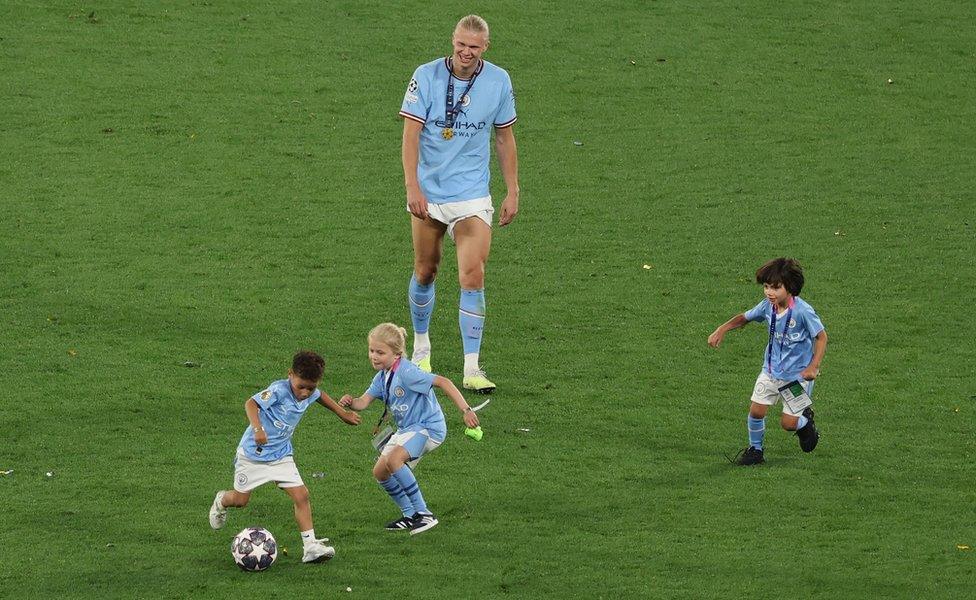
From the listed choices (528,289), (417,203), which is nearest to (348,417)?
(417,203)

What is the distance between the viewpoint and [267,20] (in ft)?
53.6

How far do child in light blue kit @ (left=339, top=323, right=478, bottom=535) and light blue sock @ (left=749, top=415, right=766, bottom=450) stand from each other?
75.8 inches

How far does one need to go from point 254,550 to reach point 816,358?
3288mm

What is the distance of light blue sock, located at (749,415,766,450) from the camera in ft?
27.3

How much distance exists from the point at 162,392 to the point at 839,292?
16.9 ft

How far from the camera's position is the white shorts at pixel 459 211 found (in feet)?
29.9

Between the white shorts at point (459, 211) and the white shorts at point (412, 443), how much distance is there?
2069mm

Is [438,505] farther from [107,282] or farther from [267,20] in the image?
[267,20]

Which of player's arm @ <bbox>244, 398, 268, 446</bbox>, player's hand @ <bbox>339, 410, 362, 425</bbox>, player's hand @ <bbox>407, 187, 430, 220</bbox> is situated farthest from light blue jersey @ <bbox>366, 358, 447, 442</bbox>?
player's hand @ <bbox>407, 187, 430, 220</bbox>

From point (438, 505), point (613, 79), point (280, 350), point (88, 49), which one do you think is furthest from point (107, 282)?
point (613, 79)

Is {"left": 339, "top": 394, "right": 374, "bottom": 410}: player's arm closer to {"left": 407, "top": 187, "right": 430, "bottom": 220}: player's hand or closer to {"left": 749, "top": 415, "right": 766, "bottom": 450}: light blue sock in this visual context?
{"left": 407, "top": 187, "right": 430, "bottom": 220}: player's hand

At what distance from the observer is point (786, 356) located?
8.34 metres

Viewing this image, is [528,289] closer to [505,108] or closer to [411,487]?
[505,108]

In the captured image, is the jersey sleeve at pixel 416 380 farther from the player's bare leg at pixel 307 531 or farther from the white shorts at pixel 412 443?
the player's bare leg at pixel 307 531
